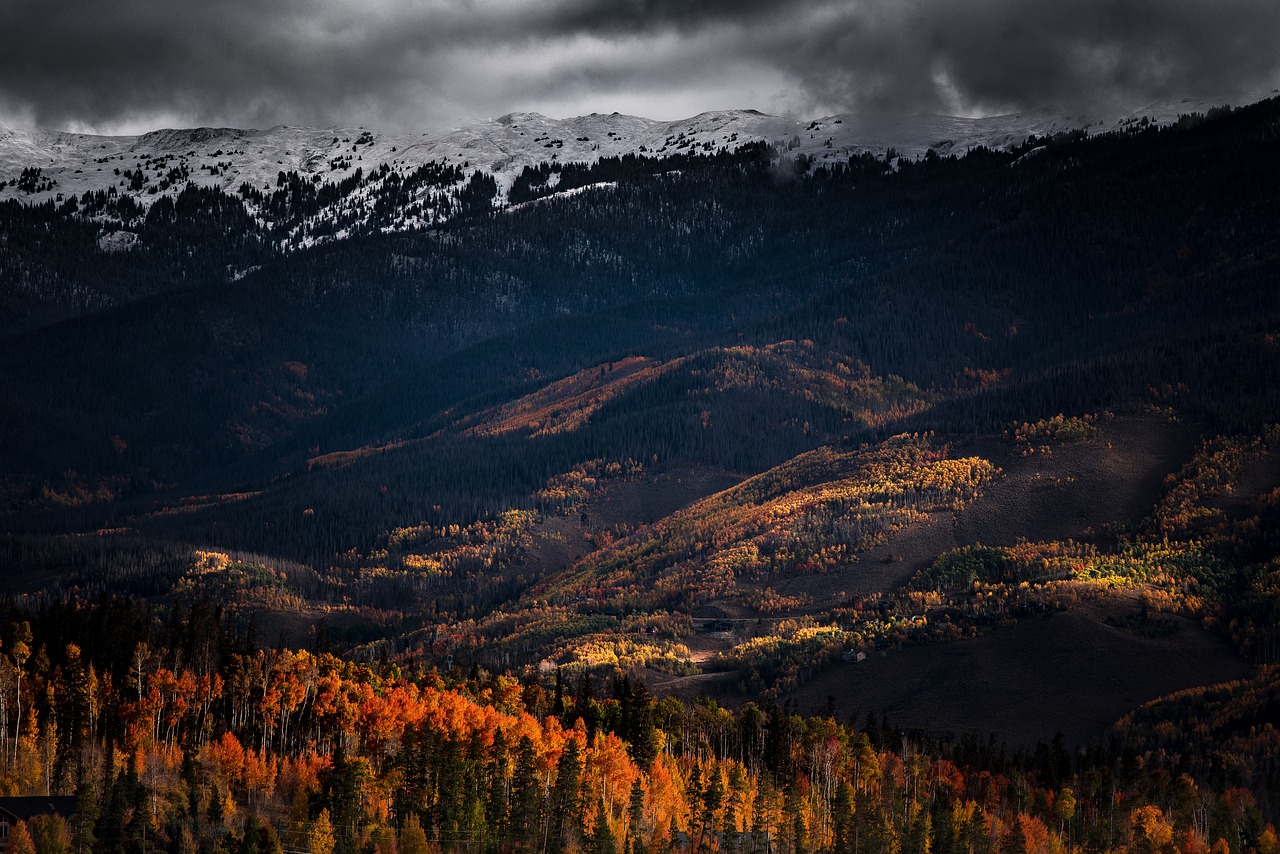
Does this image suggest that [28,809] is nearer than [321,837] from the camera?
Yes

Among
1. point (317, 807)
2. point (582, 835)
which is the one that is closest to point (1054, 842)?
point (582, 835)

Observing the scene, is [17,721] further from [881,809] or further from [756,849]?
[881,809]

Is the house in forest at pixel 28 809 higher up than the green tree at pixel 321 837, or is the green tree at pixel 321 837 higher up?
the house in forest at pixel 28 809

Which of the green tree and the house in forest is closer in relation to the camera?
the house in forest

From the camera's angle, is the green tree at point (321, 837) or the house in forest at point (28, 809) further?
the green tree at point (321, 837)

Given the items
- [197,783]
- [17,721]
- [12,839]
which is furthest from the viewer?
[17,721]

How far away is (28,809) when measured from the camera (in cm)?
14125

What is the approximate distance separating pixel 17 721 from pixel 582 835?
55966mm

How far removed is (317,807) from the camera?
16450 centimetres

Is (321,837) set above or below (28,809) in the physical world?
below

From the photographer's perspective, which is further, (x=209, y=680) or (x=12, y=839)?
(x=209, y=680)

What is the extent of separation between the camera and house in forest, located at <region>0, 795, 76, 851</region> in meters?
138

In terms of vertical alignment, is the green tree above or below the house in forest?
below

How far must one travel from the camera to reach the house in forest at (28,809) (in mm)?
138125
